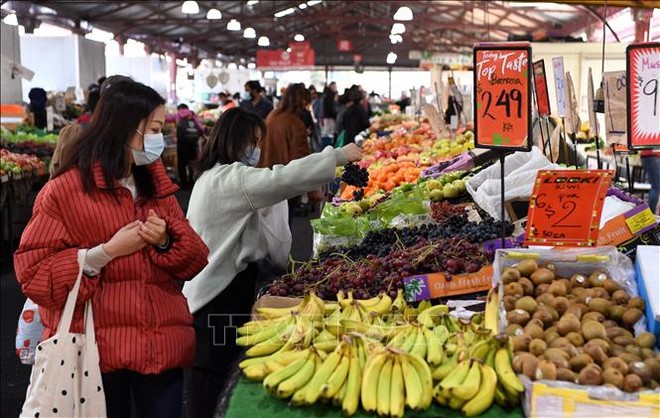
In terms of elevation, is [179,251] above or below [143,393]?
above

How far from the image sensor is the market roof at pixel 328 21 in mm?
24719

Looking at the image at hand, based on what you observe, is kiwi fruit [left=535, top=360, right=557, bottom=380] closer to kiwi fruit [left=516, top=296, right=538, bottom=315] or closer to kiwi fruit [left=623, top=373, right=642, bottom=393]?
kiwi fruit [left=623, top=373, right=642, bottom=393]

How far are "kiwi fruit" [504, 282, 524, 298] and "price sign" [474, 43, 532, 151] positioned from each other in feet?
1.68

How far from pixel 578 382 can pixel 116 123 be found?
147 cm

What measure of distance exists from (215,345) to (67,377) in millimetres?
825

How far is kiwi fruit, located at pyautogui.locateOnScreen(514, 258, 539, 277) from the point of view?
98.2 inches

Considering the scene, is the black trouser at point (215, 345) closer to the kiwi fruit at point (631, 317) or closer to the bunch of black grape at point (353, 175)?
the bunch of black grape at point (353, 175)

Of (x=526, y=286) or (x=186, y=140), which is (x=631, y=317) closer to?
(x=526, y=286)

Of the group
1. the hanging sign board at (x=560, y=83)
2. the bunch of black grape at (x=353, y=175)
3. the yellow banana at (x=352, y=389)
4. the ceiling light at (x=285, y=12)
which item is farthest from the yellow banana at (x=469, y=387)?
the ceiling light at (x=285, y=12)

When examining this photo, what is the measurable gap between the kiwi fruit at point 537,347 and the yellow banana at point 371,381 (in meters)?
0.37

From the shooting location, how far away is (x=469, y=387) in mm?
1931

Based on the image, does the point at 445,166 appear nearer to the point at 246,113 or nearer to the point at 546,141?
the point at 546,141

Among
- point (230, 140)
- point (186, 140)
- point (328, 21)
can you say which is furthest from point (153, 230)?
point (328, 21)

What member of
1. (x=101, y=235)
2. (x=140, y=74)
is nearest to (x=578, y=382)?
(x=101, y=235)
